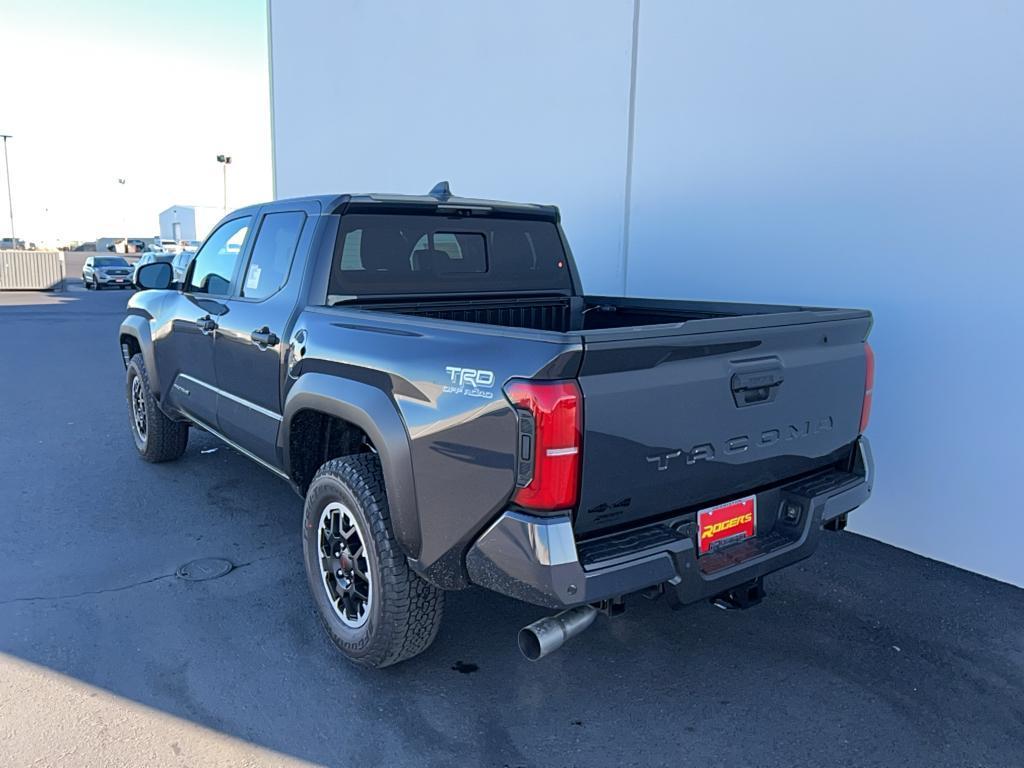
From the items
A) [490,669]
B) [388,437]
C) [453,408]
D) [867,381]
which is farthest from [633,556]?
[867,381]

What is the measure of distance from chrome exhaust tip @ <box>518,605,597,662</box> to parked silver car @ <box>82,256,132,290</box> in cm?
3165

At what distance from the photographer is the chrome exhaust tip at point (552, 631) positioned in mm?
2553

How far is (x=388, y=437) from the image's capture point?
2826mm

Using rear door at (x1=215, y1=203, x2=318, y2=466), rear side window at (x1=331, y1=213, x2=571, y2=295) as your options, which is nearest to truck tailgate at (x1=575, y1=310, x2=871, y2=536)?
rear side window at (x1=331, y1=213, x2=571, y2=295)

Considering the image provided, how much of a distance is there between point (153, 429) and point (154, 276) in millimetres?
1226

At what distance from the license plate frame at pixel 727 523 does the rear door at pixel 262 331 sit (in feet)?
7.05

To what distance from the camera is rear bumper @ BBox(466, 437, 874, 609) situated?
2.36 metres

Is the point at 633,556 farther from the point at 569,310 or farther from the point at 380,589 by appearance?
the point at 569,310

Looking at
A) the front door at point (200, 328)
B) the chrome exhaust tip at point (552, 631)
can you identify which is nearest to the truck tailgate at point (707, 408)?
the chrome exhaust tip at point (552, 631)

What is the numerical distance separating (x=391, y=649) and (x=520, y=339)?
144 cm

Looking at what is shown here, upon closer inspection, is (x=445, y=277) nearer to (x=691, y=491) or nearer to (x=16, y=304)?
(x=691, y=491)

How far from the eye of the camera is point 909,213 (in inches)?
176

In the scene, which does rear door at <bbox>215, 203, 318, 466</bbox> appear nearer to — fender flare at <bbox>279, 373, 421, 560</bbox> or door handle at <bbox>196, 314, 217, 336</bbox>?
door handle at <bbox>196, 314, 217, 336</bbox>

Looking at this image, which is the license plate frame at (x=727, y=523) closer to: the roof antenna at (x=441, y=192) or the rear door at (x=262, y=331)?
the rear door at (x=262, y=331)
